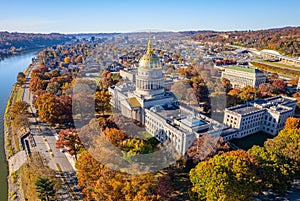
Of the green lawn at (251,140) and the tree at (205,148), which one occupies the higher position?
the tree at (205,148)

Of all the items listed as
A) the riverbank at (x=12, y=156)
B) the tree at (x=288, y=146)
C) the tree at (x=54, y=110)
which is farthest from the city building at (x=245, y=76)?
the riverbank at (x=12, y=156)

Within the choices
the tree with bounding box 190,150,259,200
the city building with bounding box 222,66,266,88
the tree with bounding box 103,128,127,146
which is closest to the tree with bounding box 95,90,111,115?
the tree with bounding box 103,128,127,146

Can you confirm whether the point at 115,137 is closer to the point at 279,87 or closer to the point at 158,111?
the point at 158,111

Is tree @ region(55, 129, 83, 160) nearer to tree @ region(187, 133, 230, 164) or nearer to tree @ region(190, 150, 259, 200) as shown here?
tree @ region(187, 133, 230, 164)


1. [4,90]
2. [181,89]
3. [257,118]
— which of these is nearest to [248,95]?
[257,118]

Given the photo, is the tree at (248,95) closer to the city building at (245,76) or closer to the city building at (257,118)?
the city building at (257,118)

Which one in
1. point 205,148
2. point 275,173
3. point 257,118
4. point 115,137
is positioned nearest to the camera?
point 275,173
